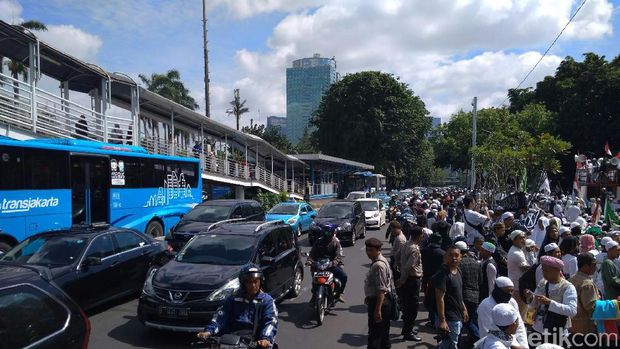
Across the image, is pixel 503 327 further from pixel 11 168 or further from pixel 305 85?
pixel 305 85

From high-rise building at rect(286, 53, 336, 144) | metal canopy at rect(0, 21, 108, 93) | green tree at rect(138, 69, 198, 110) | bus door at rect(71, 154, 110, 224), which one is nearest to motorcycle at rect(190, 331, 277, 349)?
bus door at rect(71, 154, 110, 224)

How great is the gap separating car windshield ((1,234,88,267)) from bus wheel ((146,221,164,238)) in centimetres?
743

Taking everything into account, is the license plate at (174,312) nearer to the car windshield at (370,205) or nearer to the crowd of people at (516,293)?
the crowd of people at (516,293)

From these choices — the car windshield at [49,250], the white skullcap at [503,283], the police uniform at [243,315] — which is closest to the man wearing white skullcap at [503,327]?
the white skullcap at [503,283]

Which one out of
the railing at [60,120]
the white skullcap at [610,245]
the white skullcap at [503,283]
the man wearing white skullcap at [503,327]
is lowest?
the man wearing white skullcap at [503,327]

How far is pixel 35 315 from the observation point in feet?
11.8

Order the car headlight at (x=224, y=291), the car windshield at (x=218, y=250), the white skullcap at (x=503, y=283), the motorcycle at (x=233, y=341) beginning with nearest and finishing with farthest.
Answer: the motorcycle at (x=233, y=341) < the white skullcap at (x=503, y=283) < the car headlight at (x=224, y=291) < the car windshield at (x=218, y=250)

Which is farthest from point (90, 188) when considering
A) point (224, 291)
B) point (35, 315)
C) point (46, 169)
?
point (35, 315)

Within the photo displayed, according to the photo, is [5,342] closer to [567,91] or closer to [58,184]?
[58,184]

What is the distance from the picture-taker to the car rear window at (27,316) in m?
3.33

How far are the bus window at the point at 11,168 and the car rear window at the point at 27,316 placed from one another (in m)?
7.73

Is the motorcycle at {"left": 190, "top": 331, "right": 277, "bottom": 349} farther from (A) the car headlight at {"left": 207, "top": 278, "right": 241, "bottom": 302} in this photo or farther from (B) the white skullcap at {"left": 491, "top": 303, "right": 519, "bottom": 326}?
(A) the car headlight at {"left": 207, "top": 278, "right": 241, "bottom": 302}

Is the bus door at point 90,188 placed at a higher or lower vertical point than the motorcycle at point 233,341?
higher

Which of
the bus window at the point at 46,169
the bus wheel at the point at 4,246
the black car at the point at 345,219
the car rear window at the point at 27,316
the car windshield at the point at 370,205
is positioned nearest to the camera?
the car rear window at the point at 27,316
